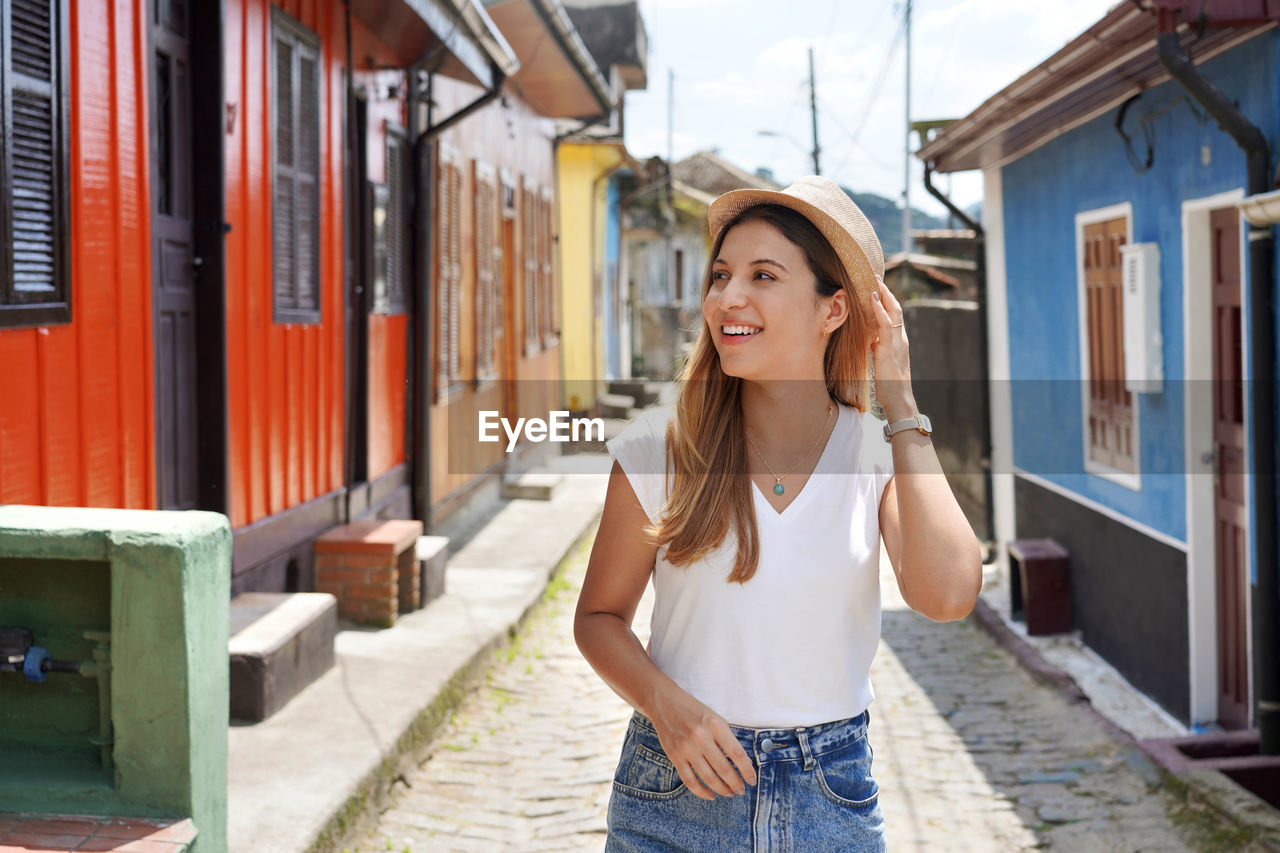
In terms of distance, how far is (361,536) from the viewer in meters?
7.42

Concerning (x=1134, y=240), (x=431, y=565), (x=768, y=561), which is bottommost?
(x=431, y=565)

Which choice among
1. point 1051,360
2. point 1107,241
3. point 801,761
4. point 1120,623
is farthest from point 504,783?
point 1051,360

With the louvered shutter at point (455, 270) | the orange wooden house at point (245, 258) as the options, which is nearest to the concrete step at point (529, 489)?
the orange wooden house at point (245, 258)

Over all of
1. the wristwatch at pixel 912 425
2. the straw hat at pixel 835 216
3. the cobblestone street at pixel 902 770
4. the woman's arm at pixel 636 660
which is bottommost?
the cobblestone street at pixel 902 770

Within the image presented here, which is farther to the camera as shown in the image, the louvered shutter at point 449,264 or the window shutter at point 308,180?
the louvered shutter at point 449,264

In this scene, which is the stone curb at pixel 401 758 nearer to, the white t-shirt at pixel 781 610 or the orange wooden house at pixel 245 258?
the orange wooden house at pixel 245 258

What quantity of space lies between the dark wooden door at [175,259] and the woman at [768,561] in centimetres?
393

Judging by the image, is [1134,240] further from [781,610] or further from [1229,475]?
[781,610]

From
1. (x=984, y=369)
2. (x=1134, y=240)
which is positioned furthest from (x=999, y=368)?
(x=1134, y=240)

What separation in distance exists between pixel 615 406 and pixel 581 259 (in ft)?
8.24

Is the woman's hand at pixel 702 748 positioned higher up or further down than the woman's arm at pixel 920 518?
further down

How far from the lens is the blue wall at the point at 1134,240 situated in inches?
261

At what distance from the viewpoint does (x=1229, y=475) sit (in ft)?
22.8

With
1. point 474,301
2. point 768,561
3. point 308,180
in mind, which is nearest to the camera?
point 768,561
